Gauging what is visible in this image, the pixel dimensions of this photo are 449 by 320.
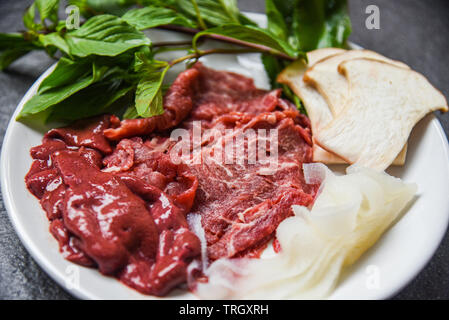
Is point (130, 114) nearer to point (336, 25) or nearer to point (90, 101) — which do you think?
point (90, 101)

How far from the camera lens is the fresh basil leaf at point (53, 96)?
9.25ft

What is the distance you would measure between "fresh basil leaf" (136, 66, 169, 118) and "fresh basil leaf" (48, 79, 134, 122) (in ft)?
0.58

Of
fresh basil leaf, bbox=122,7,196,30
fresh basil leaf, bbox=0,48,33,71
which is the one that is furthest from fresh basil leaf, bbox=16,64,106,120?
fresh basil leaf, bbox=0,48,33,71

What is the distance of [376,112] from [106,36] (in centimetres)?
193

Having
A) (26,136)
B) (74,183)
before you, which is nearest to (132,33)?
(26,136)

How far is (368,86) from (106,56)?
186 cm

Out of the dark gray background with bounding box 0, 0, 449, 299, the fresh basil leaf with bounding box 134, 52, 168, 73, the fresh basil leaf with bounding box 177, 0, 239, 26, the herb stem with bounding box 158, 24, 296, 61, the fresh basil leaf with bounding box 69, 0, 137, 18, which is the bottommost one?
the dark gray background with bounding box 0, 0, 449, 299

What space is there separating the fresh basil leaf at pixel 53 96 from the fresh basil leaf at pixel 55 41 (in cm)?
26

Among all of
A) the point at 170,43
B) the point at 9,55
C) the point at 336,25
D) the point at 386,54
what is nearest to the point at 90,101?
the point at 170,43

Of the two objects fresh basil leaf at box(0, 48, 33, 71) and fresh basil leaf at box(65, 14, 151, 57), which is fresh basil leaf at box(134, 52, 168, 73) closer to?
fresh basil leaf at box(65, 14, 151, 57)

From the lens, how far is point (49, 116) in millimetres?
2926

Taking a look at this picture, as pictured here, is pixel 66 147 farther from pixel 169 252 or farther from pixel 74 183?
pixel 169 252

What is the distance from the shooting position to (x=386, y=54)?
4.41m

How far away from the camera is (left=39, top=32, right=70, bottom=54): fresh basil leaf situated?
9.85 ft
